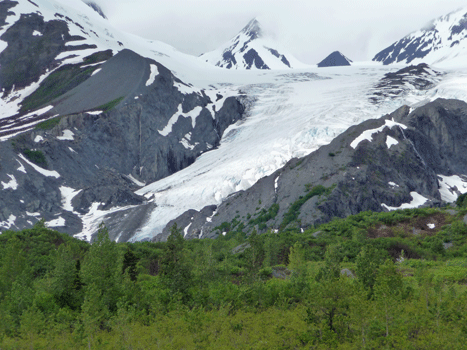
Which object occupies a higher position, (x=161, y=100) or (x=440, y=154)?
(x=161, y=100)

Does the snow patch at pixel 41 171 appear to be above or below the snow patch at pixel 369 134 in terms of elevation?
above

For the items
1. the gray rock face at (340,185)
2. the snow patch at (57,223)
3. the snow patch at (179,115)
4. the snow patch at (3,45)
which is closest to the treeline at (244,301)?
the gray rock face at (340,185)

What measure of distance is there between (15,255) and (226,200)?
50.3 metres

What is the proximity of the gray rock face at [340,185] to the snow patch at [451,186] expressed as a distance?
95.2 inches

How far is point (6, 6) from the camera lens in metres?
168

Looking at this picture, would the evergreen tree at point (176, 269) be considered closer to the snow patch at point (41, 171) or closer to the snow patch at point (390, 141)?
the snow patch at point (390, 141)

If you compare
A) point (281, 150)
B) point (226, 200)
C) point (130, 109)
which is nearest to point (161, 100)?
point (130, 109)

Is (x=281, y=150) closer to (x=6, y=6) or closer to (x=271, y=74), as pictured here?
(x=271, y=74)

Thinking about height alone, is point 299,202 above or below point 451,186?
below

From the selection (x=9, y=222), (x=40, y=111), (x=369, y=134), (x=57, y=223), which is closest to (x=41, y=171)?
(x=57, y=223)

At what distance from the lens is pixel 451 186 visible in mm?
85562

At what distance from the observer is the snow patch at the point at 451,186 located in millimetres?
80188

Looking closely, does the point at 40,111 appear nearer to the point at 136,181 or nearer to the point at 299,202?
the point at 136,181

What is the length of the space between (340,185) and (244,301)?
43844 millimetres
